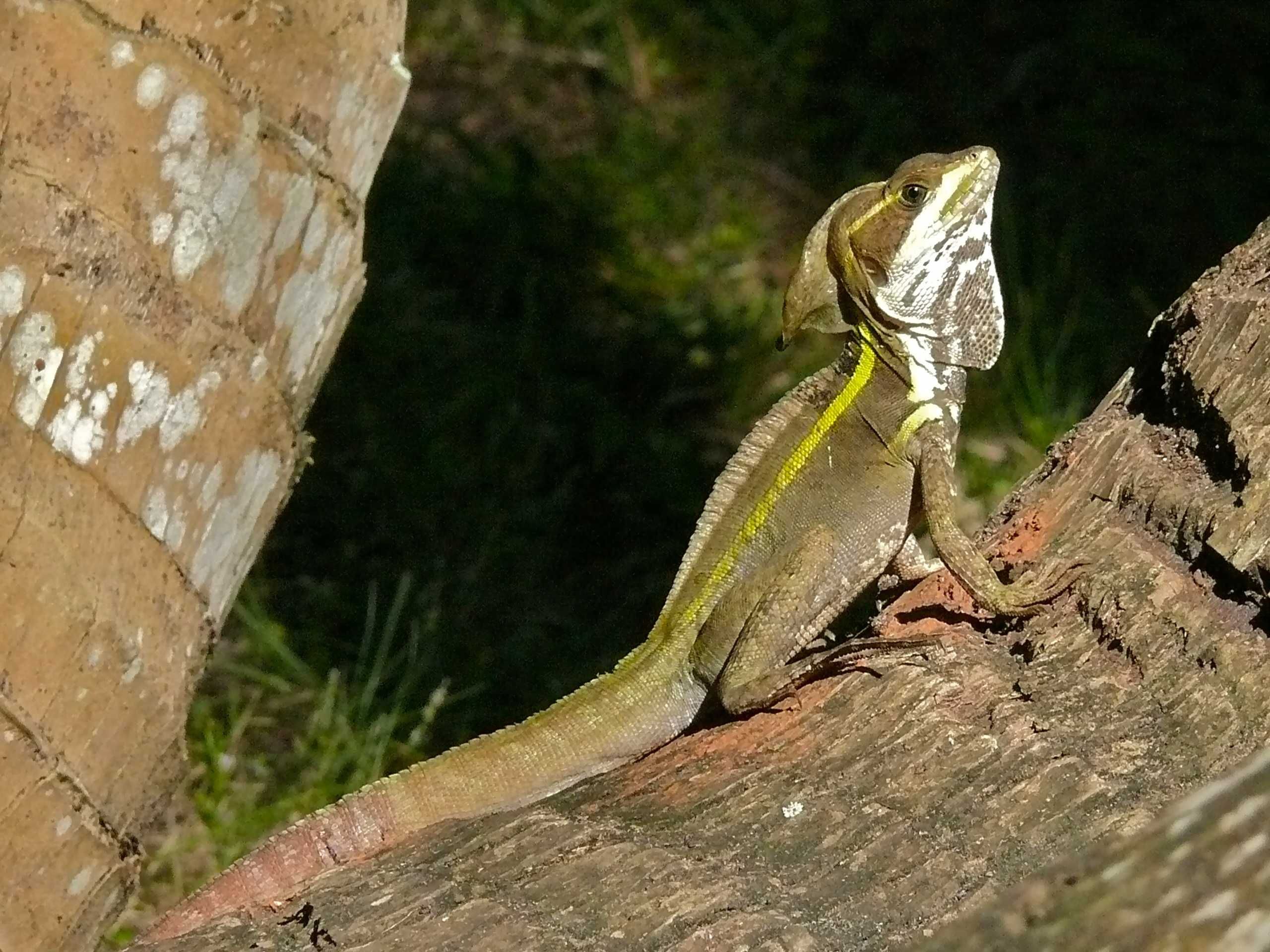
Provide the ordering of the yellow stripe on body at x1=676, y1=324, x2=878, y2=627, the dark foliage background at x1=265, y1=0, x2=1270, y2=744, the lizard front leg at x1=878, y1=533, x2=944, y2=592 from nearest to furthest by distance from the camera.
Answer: the yellow stripe on body at x1=676, y1=324, x2=878, y2=627
the lizard front leg at x1=878, y1=533, x2=944, y2=592
the dark foliage background at x1=265, y1=0, x2=1270, y2=744

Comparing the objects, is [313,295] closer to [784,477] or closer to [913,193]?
[784,477]

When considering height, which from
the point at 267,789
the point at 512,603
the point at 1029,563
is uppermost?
the point at 1029,563

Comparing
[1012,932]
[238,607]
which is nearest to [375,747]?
[238,607]

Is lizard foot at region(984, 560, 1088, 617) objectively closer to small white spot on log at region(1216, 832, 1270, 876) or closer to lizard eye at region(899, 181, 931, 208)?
lizard eye at region(899, 181, 931, 208)

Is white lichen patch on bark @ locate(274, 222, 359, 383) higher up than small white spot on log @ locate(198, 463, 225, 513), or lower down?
higher up

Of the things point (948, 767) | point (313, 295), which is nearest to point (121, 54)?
point (313, 295)

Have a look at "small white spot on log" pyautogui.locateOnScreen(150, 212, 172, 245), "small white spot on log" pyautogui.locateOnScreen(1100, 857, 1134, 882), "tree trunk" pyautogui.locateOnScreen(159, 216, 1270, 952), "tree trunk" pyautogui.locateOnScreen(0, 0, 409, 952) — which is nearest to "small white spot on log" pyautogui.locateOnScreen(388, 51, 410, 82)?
"tree trunk" pyautogui.locateOnScreen(0, 0, 409, 952)

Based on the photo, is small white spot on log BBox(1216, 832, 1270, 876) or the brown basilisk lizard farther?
the brown basilisk lizard

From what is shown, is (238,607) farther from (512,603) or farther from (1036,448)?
(1036,448)
